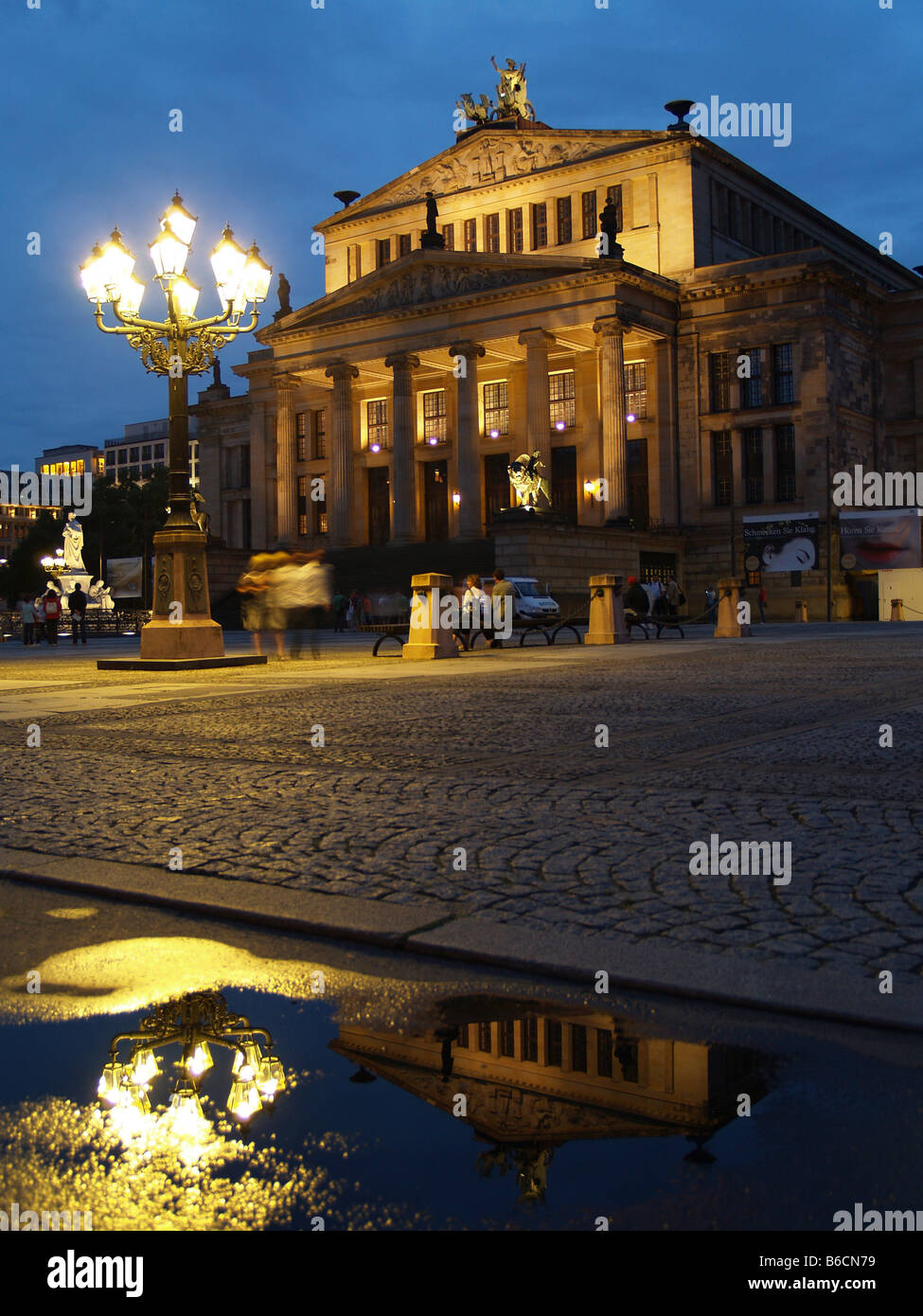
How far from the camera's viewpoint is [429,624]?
21.8 metres

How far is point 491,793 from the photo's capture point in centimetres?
655

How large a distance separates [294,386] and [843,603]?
31278mm

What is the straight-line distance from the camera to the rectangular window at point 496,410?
2536 inches

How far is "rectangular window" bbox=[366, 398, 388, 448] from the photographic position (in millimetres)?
68812

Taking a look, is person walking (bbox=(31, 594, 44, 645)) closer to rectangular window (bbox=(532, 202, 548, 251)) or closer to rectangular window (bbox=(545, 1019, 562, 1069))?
rectangular window (bbox=(532, 202, 548, 251))

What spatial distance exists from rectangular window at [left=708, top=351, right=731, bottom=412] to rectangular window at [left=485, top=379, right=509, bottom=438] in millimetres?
11157

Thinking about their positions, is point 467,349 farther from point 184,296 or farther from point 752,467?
point 184,296

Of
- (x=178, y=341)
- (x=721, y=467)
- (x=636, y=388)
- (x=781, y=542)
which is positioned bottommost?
(x=781, y=542)

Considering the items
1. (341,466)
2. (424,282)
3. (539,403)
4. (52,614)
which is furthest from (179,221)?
(341,466)

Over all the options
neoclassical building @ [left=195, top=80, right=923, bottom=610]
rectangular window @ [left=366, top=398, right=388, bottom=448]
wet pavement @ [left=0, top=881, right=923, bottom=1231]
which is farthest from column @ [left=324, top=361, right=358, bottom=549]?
wet pavement @ [left=0, top=881, right=923, bottom=1231]

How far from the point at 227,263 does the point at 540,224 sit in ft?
166

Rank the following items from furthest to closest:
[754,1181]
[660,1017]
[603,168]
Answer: [603,168]
[660,1017]
[754,1181]

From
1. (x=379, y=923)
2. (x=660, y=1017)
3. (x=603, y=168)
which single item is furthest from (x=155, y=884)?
(x=603, y=168)
